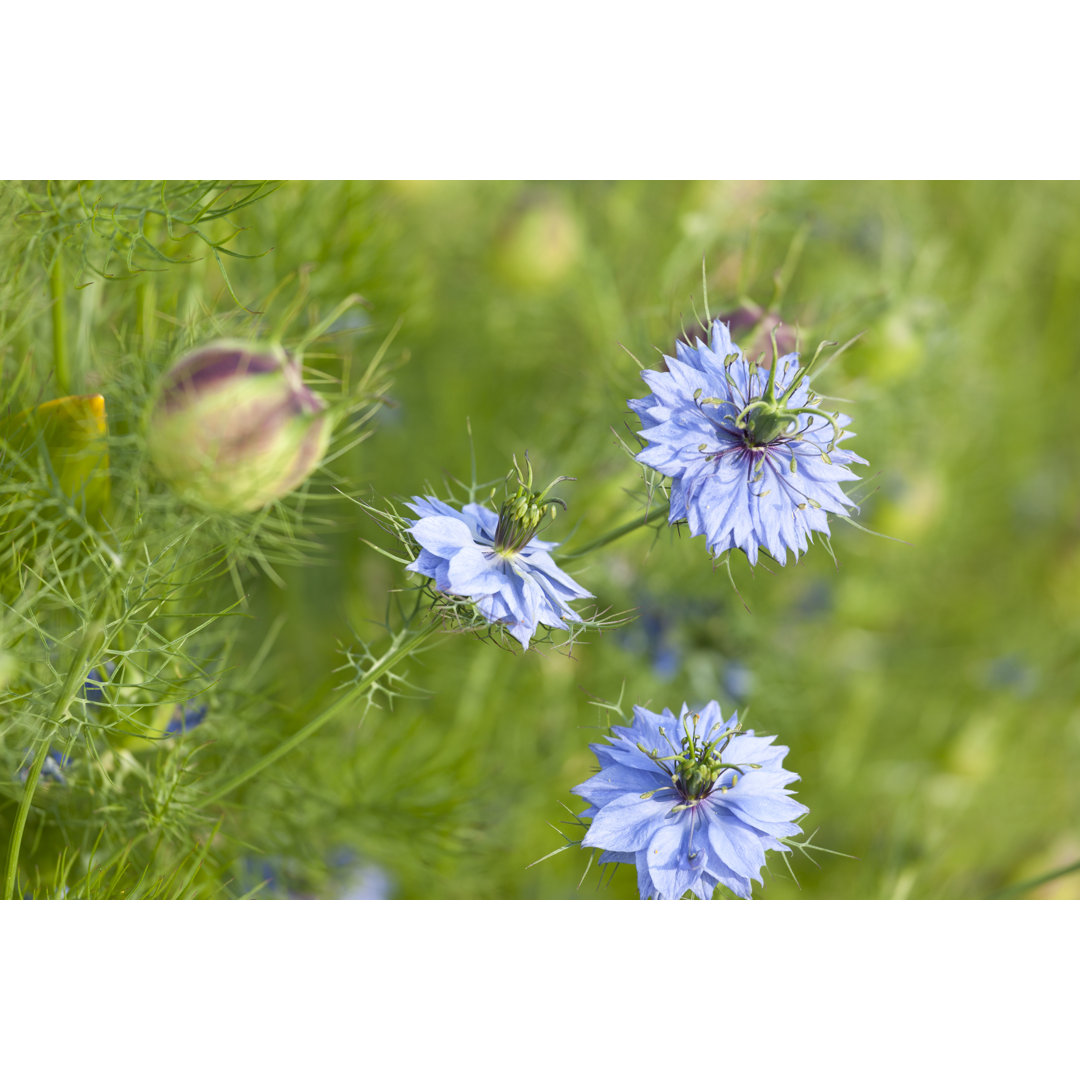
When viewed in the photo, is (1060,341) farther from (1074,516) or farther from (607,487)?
(607,487)

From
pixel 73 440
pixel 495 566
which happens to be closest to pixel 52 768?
pixel 73 440

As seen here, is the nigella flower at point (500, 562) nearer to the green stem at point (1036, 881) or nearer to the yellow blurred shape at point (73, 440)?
the yellow blurred shape at point (73, 440)

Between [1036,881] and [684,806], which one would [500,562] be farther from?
[1036,881]

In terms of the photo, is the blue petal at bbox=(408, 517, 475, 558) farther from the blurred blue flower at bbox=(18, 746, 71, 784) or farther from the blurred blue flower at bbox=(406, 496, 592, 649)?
the blurred blue flower at bbox=(18, 746, 71, 784)

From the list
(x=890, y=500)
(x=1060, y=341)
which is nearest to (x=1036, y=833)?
(x=890, y=500)

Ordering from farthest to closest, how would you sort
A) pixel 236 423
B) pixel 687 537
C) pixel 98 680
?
1. pixel 687 537
2. pixel 98 680
3. pixel 236 423

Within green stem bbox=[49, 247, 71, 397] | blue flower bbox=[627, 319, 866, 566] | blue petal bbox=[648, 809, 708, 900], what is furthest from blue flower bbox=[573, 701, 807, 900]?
green stem bbox=[49, 247, 71, 397]
